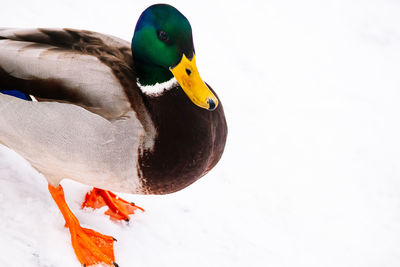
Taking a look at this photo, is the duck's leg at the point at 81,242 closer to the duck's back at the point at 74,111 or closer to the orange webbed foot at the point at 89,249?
the orange webbed foot at the point at 89,249

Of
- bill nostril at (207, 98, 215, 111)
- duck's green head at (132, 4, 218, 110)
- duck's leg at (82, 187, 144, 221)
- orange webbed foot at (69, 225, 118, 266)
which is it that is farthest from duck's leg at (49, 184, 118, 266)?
bill nostril at (207, 98, 215, 111)

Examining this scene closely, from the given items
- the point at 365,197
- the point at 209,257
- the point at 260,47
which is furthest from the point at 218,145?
the point at 260,47

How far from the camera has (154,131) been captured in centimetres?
201

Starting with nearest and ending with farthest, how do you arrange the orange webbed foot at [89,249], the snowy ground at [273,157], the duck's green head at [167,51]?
the duck's green head at [167,51] < the orange webbed foot at [89,249] < the snowy ground at [273,157]

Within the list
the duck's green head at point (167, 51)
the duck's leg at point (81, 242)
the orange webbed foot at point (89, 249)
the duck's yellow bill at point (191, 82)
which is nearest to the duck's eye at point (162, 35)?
the duck's green head at point (167, 51)

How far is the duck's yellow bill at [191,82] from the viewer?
2.00 metres

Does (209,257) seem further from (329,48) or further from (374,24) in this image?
(374,24)

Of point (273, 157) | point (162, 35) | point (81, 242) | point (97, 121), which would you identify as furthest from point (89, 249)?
point (273, 157)

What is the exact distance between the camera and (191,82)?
2016 mm

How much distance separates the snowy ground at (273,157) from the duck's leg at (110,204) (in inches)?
1.9

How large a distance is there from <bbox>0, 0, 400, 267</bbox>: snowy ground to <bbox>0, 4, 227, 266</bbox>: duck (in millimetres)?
467

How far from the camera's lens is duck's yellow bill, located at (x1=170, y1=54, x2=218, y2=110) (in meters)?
2.00

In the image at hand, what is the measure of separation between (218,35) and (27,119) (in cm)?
298

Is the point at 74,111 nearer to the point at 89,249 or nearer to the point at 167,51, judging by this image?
the point at 167,51
